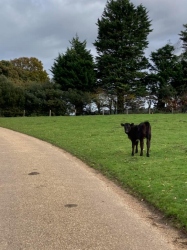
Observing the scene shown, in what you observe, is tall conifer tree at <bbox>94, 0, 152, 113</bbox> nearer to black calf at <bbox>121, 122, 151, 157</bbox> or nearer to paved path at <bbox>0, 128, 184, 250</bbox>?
black calf at <bbox>121, 122, 151, 157</bbox>

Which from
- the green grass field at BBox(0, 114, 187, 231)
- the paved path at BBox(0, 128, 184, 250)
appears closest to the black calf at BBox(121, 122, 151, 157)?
the green grass field at BBox(0, 114, 187, 231)

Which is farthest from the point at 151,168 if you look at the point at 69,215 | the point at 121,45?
the point at 121,45

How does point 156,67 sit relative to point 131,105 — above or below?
above

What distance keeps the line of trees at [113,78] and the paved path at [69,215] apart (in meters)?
46.9

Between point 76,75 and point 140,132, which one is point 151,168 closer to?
point 140,132

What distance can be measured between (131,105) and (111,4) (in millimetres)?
18689

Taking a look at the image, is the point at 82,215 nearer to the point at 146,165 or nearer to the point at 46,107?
the point at 146,165

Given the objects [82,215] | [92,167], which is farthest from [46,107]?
[82,215]

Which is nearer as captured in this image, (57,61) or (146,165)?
(146,165)

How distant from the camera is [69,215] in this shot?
675 cm

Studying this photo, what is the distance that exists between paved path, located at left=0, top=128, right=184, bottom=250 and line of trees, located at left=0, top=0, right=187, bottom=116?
46.9 meters

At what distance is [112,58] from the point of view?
189 ft

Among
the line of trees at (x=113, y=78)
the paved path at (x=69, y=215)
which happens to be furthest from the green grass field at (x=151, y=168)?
the line of trees at (x=113, y=78)

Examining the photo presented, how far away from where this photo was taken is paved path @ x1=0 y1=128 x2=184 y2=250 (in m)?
5.38
